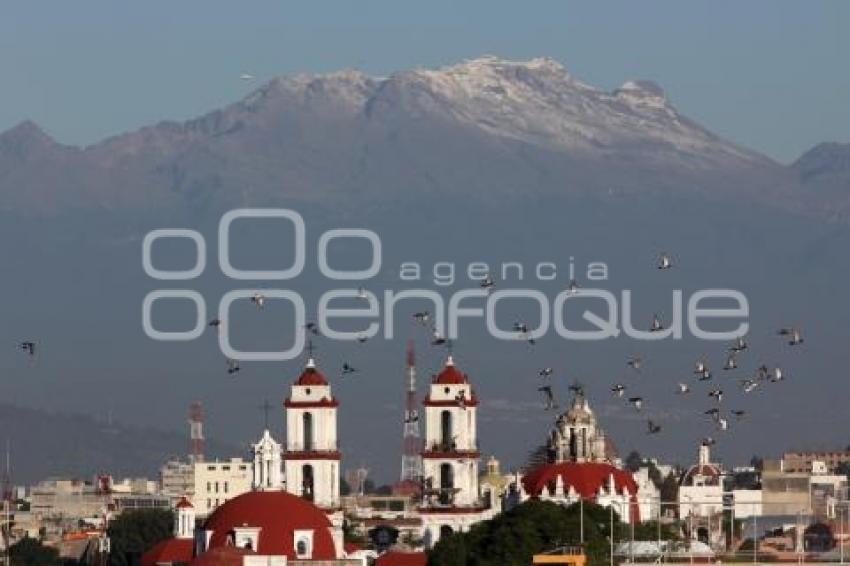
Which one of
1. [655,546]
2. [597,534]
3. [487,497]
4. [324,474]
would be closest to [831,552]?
[655,546]

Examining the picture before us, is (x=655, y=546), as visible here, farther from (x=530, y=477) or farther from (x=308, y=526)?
(x=530, y=477)

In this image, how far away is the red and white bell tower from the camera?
184625mm

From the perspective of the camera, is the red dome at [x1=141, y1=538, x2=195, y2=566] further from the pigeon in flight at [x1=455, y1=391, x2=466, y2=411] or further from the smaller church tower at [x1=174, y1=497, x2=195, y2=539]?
the pigeon in flight at [x1=455, y1=391, x2=466, y2=411]

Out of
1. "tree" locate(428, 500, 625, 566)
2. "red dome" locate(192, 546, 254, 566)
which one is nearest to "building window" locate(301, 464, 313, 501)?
"tree" locate(428, 500, 625, 566)

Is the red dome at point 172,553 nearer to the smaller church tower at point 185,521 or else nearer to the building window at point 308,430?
the smaller church tower at point 185,521

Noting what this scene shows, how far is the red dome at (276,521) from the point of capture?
160 metres

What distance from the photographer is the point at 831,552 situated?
123 metres

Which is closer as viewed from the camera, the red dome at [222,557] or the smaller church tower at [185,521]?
the red dome at [222,557]

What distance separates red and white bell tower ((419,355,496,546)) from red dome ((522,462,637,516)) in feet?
9.07

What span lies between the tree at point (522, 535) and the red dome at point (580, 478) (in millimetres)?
16627

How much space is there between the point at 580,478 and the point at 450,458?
701 cm

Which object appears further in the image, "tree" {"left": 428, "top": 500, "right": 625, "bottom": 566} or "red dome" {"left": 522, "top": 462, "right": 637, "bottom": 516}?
"red dome" {"left": 522, "top": 462, "right": 637, "bottom": 516}

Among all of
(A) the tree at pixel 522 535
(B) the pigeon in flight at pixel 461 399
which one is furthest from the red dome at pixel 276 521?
(B) the pigeon in flight at pixel 461 399

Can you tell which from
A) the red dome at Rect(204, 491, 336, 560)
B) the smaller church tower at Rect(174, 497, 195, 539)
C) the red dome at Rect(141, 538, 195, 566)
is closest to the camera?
the red dome at Rect(204, 491, 336, 560)
